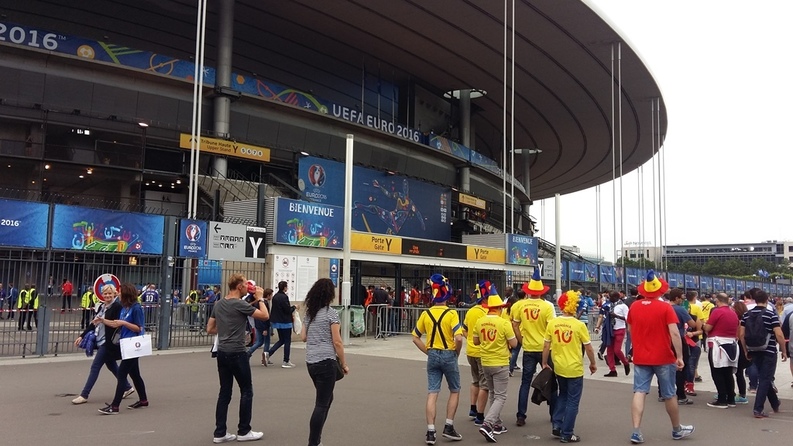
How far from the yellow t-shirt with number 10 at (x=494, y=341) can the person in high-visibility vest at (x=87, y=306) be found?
36.3 feet

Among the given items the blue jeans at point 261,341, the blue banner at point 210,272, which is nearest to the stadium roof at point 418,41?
the blue banner at point 210,272

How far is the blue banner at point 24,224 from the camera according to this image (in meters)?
13.9

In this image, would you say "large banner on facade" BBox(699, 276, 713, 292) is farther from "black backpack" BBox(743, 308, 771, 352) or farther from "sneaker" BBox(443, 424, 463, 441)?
"sneaker" BBox(443, 424, 463, 441)

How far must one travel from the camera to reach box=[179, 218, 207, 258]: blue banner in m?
16.5

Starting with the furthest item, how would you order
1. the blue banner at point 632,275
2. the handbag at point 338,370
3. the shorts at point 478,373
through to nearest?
the blue banner at point 632,275, the shorts at point 478,373, the handbag at point 338,370

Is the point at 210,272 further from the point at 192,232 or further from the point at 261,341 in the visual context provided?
the point at 261,341

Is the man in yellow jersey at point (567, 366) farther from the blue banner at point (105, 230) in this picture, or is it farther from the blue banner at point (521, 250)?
the blue banner at point (521, 250)

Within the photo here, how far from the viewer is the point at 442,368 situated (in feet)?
23.0

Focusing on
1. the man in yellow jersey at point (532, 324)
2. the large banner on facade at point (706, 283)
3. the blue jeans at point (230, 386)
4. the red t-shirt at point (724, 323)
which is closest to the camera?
the blue jeans at point (230, 386)

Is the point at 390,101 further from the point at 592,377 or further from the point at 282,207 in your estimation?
the point at 592,377

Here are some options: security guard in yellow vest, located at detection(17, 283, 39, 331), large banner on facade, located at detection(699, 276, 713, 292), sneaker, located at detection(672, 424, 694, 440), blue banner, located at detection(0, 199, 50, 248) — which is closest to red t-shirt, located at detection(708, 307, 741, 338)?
sneaker, located at detection(672, 424, 694, 440)

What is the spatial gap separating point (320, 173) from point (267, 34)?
386 inches

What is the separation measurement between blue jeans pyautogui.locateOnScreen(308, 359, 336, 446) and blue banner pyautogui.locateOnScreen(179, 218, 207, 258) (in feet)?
37.0

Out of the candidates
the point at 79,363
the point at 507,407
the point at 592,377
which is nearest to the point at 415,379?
the point at 507,407
